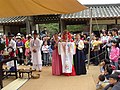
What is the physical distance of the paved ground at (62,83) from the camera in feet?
24.8

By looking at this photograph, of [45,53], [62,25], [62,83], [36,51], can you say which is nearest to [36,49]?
[36,51]

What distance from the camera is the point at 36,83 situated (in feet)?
27.4

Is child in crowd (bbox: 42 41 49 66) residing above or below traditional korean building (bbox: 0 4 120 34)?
below

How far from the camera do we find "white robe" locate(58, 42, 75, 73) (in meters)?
9.45

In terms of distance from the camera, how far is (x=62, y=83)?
26.9 feet

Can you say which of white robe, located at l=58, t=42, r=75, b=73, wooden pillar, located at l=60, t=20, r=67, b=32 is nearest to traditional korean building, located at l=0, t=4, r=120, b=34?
wooden pillar, located at l=60, t=20, r=67, b=32

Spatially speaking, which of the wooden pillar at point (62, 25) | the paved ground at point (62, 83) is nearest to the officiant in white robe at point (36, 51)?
the paved ground at point (62, 83)

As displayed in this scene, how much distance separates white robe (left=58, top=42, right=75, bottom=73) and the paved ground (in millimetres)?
369

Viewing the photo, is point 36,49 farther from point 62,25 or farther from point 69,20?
point 69,20

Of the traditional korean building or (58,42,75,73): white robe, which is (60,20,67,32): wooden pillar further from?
(58,42,75,73): white robe

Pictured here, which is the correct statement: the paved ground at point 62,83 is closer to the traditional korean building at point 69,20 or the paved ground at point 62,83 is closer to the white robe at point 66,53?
the white robe at point 66,53

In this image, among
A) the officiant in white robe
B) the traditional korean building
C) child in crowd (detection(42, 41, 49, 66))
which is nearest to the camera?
the officiant in white robe

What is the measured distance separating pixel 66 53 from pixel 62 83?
160 centimetres

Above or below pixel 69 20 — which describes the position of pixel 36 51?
below
